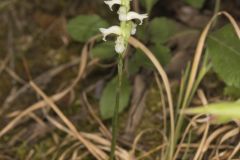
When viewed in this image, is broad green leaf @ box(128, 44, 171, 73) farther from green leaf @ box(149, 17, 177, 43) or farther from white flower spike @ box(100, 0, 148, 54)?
white flower spike @ box(100, 0, 148, 54)

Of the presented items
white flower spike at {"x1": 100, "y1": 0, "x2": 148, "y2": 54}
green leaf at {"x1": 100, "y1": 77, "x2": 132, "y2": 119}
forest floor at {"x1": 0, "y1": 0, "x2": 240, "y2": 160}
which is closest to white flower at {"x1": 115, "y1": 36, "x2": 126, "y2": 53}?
white flower spike at {"x1": 100, "y1": 0, "x2": 148, "y2": 54}

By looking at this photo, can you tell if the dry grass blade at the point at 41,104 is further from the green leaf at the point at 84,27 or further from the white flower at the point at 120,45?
the white flower at the point at 120,45

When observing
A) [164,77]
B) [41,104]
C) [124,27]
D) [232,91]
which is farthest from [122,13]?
[41,104]

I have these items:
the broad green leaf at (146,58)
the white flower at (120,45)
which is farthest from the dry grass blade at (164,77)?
the white flower at (120,45)

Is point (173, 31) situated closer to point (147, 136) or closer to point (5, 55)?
point (147, 136)

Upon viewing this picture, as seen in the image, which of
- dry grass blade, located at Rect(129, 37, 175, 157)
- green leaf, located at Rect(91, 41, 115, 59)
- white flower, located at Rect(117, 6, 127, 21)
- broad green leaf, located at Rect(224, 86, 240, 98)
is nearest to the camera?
white flower, located at Rect(117, 6, 127, 21)
